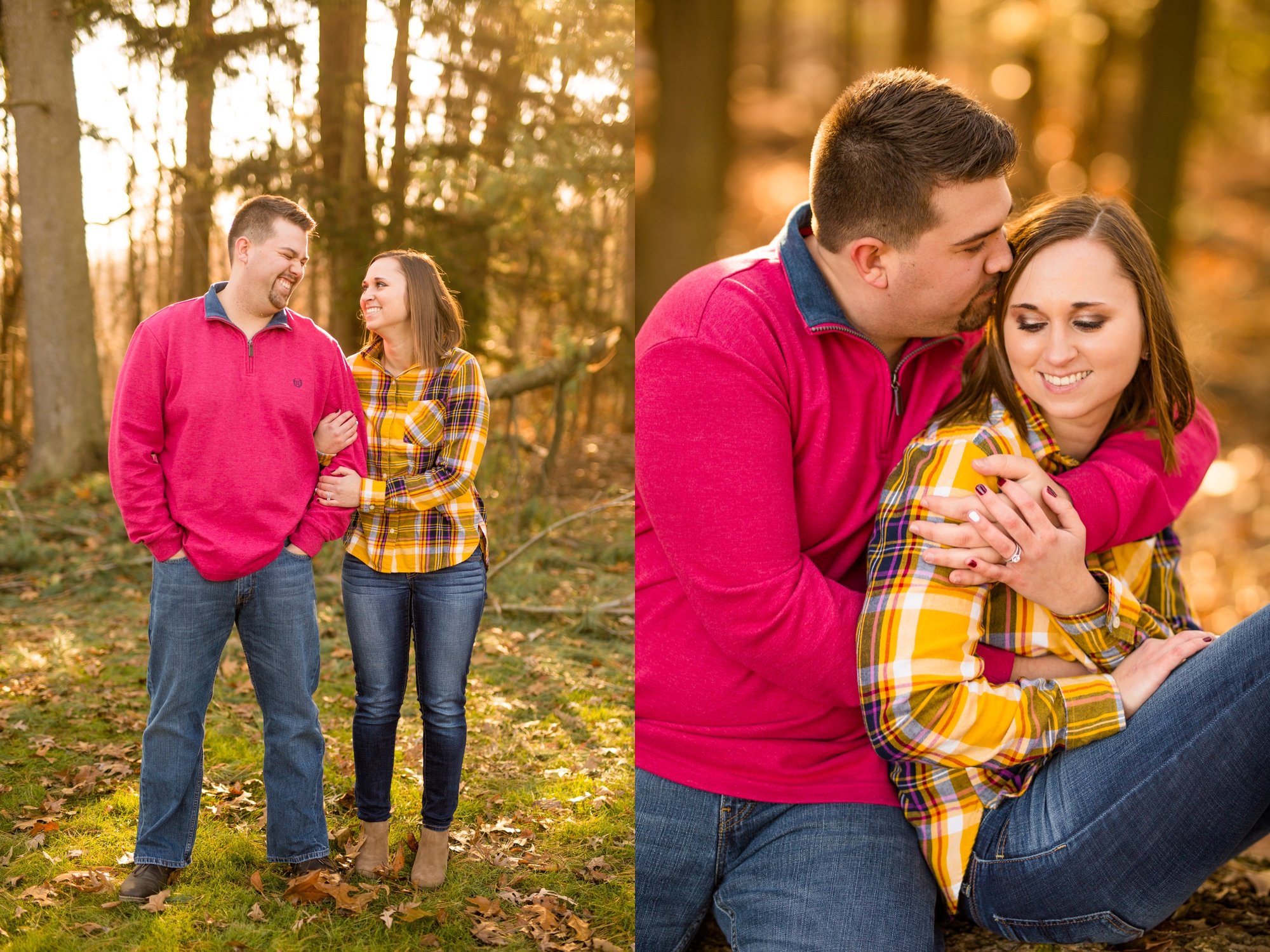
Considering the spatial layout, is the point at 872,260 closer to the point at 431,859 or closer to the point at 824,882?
the point at 824,882

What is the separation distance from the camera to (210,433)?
1804 mm

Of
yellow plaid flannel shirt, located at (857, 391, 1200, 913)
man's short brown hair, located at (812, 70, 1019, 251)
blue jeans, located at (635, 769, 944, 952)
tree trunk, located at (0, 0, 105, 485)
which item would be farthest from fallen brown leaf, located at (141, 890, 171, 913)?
man's short brown hair, located at (812, 70, 1019, 251)

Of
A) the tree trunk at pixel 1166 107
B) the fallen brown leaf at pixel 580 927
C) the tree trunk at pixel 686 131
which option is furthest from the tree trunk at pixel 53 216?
the tree trunk at pixel 1166 107

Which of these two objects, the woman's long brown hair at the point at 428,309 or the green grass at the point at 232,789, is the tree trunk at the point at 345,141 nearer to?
the woman's long brown hair at the point at 428,309

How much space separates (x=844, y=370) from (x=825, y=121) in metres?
0.58

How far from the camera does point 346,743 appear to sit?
197cm

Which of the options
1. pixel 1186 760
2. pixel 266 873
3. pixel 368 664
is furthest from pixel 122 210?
pixel 1186 760

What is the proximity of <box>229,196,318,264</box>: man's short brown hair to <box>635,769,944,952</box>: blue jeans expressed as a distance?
1.40 metres

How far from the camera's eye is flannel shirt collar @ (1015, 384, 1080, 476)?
2.23 m

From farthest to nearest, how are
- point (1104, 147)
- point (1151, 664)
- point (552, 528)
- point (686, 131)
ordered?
point (1104, 147) → point (686, 131) → point (552, 528) → point (1151, 664)

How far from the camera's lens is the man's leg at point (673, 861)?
2205mm

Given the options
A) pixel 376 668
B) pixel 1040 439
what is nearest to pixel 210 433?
pixel 376 668

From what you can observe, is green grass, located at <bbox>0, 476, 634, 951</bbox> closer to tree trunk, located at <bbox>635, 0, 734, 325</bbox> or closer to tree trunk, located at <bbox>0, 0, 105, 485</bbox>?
tree trunk, located at <bbox>0, 0, 105, 485</bbox>

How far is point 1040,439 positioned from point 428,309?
1.37 m
